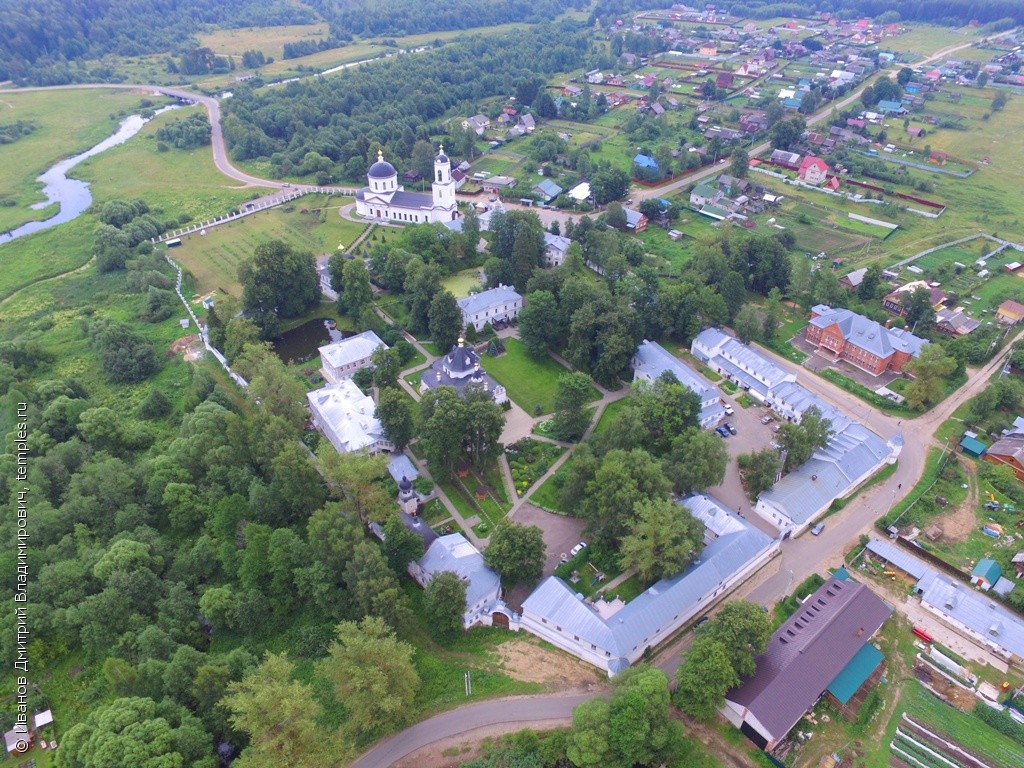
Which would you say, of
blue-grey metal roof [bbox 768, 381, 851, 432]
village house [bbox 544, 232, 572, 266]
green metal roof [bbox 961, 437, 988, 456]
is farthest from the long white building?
village house [bbox 544, 232, 572, 266]

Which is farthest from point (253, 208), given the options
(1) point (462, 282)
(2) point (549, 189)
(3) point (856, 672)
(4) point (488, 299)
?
(3) point (856, 672)

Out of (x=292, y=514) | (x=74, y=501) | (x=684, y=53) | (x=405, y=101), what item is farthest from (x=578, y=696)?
(x=684, y=53)

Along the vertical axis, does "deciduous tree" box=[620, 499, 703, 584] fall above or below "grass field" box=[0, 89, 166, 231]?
below

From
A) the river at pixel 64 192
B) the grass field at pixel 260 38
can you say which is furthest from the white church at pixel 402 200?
the grass field at pixel 260 38

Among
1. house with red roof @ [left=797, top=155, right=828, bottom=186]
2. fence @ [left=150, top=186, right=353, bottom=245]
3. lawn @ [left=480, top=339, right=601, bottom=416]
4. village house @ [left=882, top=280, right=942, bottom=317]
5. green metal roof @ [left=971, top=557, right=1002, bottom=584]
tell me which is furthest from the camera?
house with red roof @ [left=797, top=155, right=828, bottom=186]

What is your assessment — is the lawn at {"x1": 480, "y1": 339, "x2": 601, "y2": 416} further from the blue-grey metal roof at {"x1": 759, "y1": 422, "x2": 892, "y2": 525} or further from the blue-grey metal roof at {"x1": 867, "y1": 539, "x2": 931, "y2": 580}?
the blue-grey metal roof at {"x1": 867, "y1": 539, "x2": 931, "y2": 580}

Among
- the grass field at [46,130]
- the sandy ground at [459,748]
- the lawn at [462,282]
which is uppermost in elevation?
the grass field at [46,130]

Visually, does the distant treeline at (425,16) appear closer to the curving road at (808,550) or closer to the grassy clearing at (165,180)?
the grassy clearing at (165,180)
